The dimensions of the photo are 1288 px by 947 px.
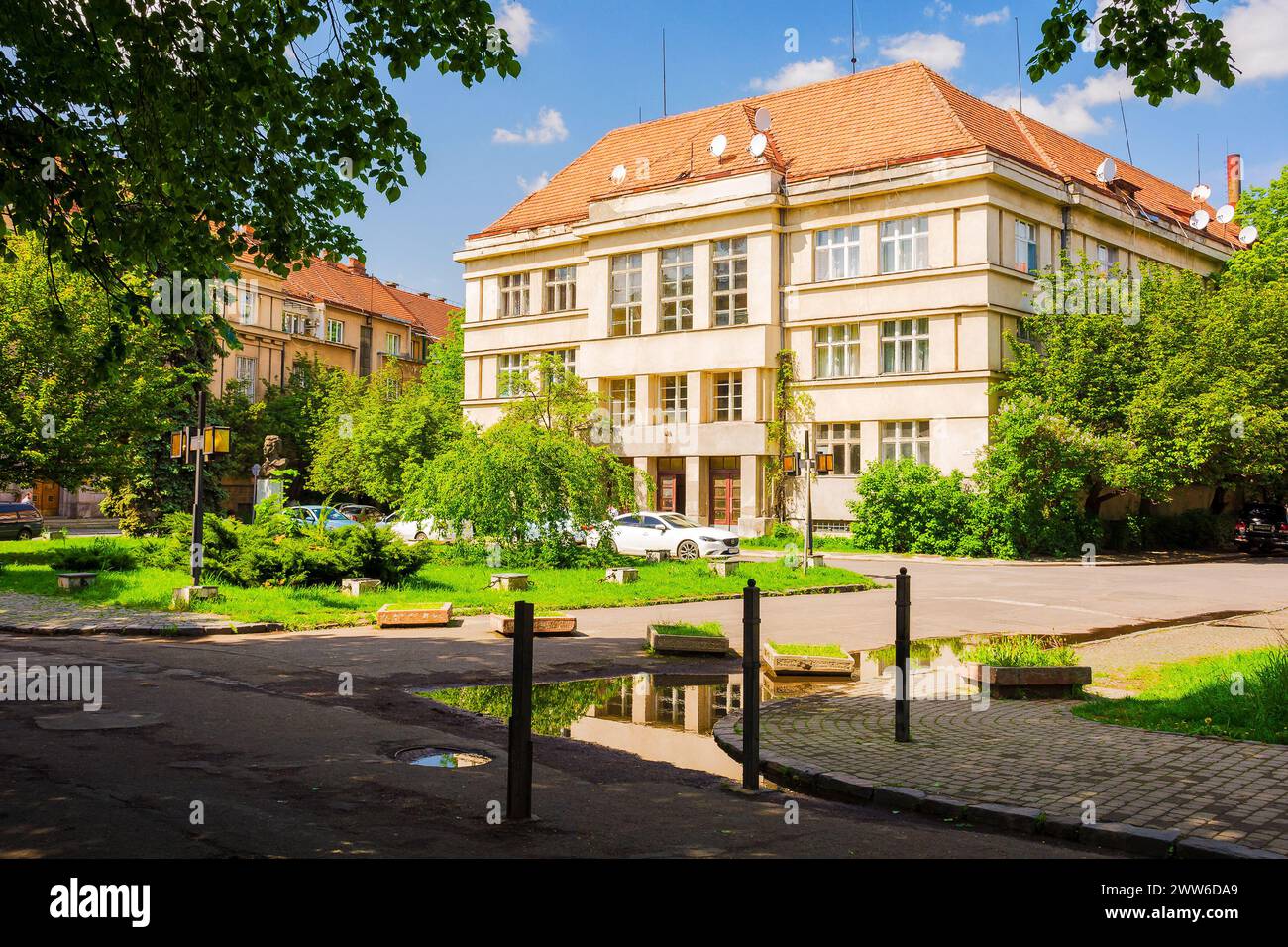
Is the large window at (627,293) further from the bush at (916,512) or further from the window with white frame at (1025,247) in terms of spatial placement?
the window with white frame at (1025,247)

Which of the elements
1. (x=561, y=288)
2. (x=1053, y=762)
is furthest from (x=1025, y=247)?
(x=1053, y=762)

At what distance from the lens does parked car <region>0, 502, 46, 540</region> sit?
4169 centimetres

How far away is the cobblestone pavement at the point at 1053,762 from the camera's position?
6.21 meters

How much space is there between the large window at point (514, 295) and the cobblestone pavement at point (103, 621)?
123 ft

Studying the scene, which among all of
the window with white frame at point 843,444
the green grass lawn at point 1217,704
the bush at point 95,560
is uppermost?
the window with white frame at point 843,444

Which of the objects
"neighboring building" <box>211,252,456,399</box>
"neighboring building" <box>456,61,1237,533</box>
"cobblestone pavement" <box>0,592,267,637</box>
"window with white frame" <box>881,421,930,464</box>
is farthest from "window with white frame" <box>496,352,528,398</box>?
"cobblestone pavement" <box>0,592,267,637</box>

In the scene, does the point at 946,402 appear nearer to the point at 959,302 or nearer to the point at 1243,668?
the point at 959,302

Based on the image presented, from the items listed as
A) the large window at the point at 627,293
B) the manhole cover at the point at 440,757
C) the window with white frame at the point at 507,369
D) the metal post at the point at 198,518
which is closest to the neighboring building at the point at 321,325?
the window with white frame at the point at 507,369

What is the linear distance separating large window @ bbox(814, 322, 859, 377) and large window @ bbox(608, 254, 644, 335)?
28.3ft

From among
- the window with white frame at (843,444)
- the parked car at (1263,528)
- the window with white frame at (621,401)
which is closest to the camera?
the parked car at (1263,528)

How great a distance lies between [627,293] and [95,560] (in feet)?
94.4

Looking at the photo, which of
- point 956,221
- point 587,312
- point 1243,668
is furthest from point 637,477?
point 1243,668

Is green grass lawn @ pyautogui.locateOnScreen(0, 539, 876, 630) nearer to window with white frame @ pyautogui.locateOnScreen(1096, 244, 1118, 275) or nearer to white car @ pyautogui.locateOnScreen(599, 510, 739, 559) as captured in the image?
white car @ pyautogui.locateOnScreen(599, 510, 739, 559)

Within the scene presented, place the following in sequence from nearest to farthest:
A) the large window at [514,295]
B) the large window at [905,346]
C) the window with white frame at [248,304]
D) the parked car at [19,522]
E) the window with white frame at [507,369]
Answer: the large window at [905,346]
the parked car at [19,522]
the window with white frame at [507,369]
the large window at [514,295]
the window with white frame at [248,304]
